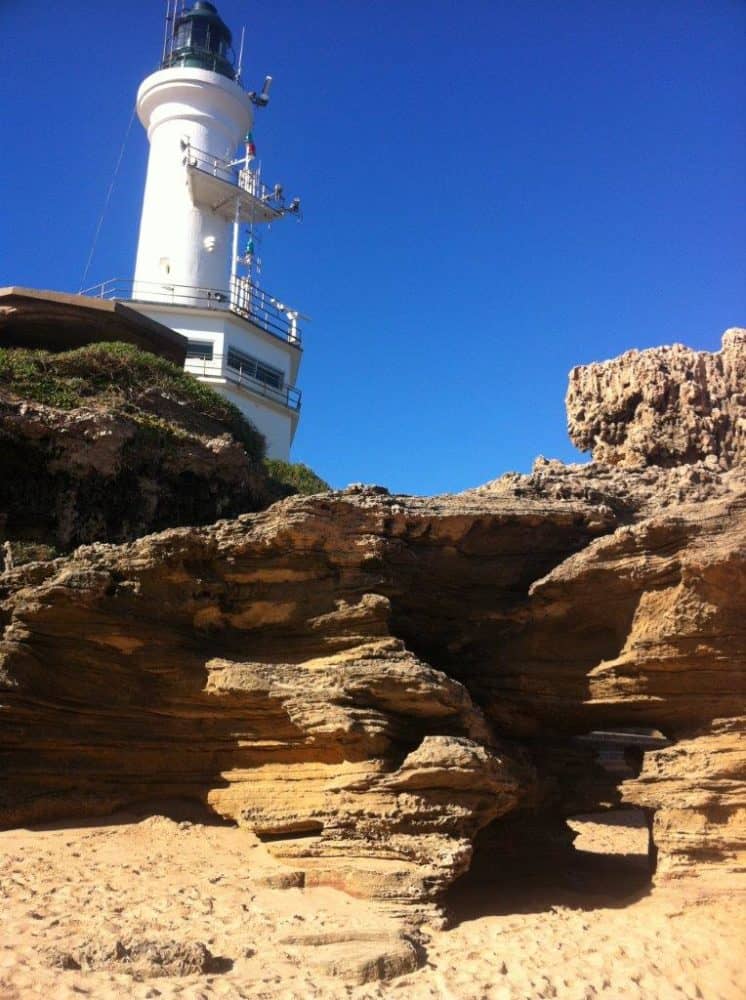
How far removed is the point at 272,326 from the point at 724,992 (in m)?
27.8

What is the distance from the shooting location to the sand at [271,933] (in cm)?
750

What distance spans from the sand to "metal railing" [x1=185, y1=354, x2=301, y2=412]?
2074 cm

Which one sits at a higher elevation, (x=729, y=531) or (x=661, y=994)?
(x=729, y=531)

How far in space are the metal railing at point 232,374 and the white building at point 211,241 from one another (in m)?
0.04

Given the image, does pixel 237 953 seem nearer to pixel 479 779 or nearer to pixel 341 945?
pixel 341 945

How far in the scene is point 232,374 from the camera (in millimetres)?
30094

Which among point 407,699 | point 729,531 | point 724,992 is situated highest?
point 729,531

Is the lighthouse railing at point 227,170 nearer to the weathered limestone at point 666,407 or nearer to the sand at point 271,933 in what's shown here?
the weathered limestone at point 666,407

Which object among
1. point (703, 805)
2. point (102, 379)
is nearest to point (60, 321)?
point (102, 379)

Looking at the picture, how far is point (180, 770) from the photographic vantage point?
1133 centimetres

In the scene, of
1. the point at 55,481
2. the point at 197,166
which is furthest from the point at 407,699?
the point at 197,166

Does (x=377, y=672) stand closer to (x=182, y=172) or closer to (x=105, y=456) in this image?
(x=105, y=456)

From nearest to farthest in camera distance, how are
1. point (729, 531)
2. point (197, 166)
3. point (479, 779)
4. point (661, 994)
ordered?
point (661, 994) < point (479, 779) < point (729, 531) < point (197, 166)

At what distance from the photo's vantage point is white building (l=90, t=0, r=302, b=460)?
99.3ft
